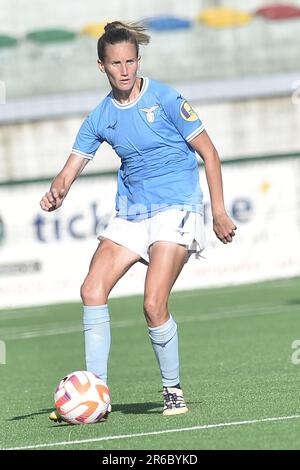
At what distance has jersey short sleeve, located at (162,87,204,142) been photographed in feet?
24.4

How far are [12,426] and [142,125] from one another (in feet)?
6.16

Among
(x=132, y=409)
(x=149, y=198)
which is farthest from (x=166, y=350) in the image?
(x=149, y=198)

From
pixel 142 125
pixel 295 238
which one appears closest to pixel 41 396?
pixel 142 125

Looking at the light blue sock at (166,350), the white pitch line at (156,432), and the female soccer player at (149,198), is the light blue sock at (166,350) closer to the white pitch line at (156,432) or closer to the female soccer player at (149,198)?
the female soccer player at (149,198)

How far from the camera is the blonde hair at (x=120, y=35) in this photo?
736cm

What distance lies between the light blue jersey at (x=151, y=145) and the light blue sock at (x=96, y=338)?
58cm

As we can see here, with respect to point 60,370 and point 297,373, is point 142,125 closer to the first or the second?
point 297,373

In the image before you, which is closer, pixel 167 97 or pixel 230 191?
pixel 167 97

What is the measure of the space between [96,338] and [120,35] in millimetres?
1728

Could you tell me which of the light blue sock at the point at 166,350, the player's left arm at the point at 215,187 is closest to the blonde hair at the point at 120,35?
the player's left arm at the point at 215,187

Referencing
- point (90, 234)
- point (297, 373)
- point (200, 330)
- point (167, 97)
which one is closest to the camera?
point (167, 97)

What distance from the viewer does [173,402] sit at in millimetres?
7477

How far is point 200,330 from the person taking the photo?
13.8 meters
